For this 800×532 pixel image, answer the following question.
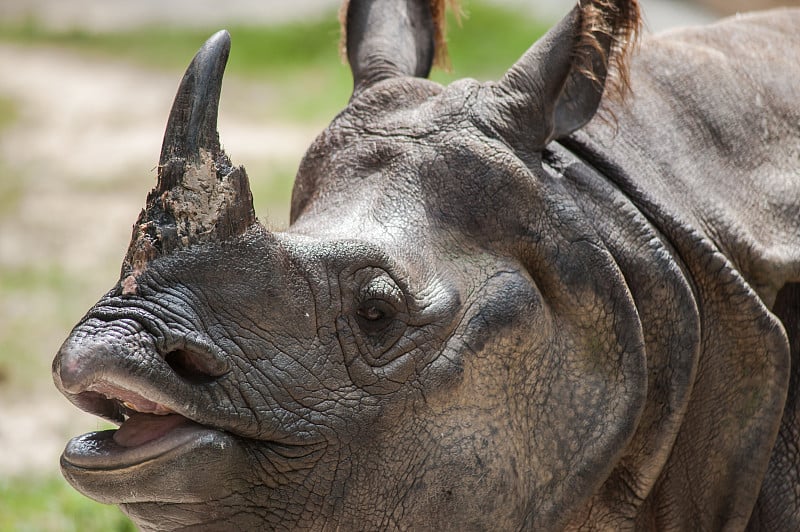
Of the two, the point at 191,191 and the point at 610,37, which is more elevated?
the point at 191,191

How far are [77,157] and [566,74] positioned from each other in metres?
8.72

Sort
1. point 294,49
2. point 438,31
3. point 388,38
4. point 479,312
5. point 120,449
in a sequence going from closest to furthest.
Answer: point 120,449, point 479,312, point 388,38, point 438,31, point 294,49

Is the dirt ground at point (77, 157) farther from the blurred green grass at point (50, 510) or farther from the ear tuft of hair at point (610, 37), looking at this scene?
the ear tuft of hair at point (610, 37)

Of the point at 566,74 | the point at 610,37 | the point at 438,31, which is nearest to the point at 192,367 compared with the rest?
the point at 566,74

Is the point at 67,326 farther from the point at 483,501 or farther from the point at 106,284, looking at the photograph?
the point at 483,501

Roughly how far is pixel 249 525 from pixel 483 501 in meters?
0.55

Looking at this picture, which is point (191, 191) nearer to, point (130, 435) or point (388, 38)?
point (130, 435)

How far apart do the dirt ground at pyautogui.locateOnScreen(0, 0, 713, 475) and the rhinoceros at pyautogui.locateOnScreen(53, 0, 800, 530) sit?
2504mm

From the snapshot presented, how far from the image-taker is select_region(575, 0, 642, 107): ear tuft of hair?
3148 millimetres

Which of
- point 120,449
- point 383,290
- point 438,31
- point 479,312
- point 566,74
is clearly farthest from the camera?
point 438,31

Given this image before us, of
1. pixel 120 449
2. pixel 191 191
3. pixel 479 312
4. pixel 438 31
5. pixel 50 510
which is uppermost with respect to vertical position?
pixel 191 191

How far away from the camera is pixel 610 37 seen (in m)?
3.22

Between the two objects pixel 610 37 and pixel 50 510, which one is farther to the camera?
pixel 50 510

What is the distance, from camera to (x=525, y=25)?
553 inches
